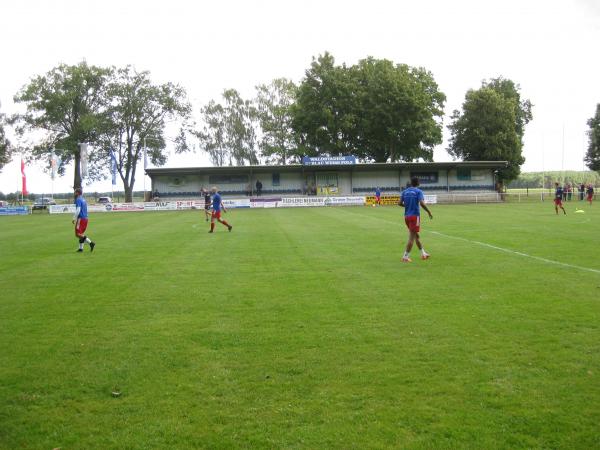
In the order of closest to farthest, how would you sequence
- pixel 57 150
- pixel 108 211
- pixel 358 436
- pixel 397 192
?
pixel 358 436 < pixel 108 211 < pixel 397 192 < pixel 57 150

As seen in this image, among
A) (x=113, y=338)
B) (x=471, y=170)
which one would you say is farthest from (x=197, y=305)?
(x=471, y=170)

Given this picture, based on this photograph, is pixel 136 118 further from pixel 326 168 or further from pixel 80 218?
pixel 80 218

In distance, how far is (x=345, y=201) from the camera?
50.1 m

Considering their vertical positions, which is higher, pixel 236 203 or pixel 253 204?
pixel 236 203

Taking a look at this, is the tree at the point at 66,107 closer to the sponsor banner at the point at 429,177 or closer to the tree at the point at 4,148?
the tree at the point at 4,148

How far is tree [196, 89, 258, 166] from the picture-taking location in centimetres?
7350

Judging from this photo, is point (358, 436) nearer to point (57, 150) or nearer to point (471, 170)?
point (471, 170)

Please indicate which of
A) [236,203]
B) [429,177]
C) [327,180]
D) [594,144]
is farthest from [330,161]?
[594,144]

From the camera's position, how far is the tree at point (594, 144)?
64375 mm

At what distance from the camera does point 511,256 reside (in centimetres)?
1265

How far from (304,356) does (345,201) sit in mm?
44860

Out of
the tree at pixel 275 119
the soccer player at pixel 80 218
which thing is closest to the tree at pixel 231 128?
the tree at pixel 275 119

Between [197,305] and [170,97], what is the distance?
6260cm

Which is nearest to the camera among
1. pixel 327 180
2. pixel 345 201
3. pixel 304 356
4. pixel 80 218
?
pixel 304 356
